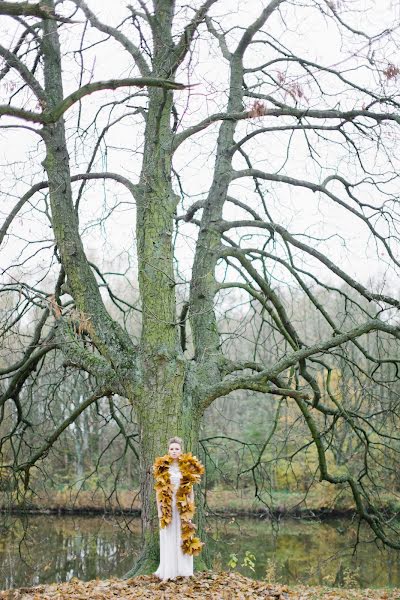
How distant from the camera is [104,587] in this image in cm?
588

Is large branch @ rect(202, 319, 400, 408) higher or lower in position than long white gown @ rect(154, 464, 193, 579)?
higher

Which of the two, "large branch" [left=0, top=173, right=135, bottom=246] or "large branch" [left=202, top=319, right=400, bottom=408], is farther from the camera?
"large branch" [left=0, top=173, right=135, bottom=246]

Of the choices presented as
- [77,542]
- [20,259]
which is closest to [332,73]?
[20,259]

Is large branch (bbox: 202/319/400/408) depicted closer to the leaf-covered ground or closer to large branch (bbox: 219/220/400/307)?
large branch (bbox: 219/220/400/307)

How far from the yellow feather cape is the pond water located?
589 cm

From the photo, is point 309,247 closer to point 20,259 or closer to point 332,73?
point 332,73

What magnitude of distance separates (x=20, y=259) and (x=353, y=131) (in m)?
3.84

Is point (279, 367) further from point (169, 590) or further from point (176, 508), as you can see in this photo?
point (169, 590)

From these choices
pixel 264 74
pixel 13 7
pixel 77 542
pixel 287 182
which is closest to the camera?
pixel 13 7

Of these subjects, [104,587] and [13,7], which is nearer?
[13,7]

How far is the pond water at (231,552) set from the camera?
14.1 metres

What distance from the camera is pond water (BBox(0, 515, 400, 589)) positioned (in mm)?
14062

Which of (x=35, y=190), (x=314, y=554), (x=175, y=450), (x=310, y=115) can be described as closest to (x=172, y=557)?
(x=175, y=450)

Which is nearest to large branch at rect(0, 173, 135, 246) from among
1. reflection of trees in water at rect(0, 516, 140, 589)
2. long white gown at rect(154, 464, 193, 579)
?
long white gown at rect(154, 464, 193, 579)
